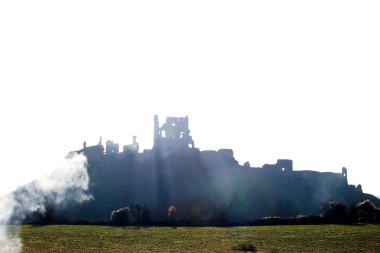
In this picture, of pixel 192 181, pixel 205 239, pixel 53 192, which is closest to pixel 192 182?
pixel 192 181

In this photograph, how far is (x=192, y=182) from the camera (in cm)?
9300

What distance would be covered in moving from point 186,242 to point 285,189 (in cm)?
5874

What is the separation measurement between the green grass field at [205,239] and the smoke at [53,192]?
21.5 metres

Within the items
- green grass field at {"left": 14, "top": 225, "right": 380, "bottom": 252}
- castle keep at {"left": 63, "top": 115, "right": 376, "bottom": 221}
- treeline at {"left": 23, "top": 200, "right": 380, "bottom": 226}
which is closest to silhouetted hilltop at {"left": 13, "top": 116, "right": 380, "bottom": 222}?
castle keep at {"left": 63, "top": 115, "right": 376, "bottom": 221}

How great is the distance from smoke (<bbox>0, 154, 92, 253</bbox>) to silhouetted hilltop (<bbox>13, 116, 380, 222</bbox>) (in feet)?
5.61

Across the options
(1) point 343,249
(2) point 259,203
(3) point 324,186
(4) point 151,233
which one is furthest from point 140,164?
(1) point 343,249

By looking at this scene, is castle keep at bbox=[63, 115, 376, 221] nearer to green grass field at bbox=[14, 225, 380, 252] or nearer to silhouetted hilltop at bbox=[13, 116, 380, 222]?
silhouetted hilltop at bbox=[13, 116, 380, 222]

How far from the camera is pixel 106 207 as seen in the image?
86.2 metres

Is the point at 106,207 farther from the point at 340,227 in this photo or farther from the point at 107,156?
the point at 340,227

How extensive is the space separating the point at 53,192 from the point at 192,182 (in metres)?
24.3

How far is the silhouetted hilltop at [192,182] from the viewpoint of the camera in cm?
8706

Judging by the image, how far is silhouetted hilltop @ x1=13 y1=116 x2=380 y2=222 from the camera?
3428 inches

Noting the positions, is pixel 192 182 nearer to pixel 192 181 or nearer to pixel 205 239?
pixel 192 181

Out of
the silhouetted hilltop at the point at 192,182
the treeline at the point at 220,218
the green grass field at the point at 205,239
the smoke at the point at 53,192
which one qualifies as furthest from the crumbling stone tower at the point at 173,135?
the green grass field at the point at 205,239
